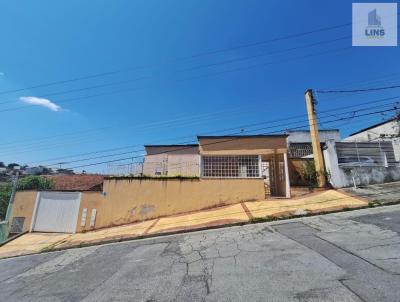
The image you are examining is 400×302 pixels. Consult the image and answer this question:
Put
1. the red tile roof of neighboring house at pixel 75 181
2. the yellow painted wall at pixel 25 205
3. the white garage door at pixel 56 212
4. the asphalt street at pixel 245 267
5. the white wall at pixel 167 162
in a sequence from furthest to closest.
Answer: the white wall at pixel 167 162, the red tile roof of neighboring house at pixel 75 181, the yellow painted wall at pixel 25 205, the white garage door at pixel 56 212, the asphalt street at pixel 245 267

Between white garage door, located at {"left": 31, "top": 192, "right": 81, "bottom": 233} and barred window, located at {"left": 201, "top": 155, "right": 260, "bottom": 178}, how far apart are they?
28.4ft

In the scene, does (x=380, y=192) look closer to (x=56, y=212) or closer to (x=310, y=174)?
(x=310, y=174)

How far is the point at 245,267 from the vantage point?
462 centimetres

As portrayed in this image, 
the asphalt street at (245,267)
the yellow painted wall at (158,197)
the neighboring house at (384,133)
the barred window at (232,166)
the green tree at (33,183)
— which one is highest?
the neighboring house at (384,133)

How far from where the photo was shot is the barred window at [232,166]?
13.7 metres

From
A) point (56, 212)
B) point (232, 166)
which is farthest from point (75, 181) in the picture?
point (232, 166)

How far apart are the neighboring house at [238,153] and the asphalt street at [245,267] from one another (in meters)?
5.41

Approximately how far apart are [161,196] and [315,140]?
9934 millimetres

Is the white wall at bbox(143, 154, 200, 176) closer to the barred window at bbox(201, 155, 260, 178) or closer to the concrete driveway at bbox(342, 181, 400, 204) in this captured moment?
the barred window at bbox(201, 155, 260, 178)

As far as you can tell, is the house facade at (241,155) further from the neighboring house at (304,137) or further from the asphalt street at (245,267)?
the neighboring house at (304,137)

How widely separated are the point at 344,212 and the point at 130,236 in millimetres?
8459

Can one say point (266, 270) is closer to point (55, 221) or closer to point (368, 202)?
point (368, 202)

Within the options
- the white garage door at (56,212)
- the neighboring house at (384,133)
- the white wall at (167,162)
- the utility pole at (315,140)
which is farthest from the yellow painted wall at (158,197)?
the neighboring house at (384,133)

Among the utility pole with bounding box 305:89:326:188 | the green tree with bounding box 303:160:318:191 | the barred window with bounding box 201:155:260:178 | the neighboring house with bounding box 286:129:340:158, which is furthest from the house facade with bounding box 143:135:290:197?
the neighboring house with bounding box 286:129:340:158
